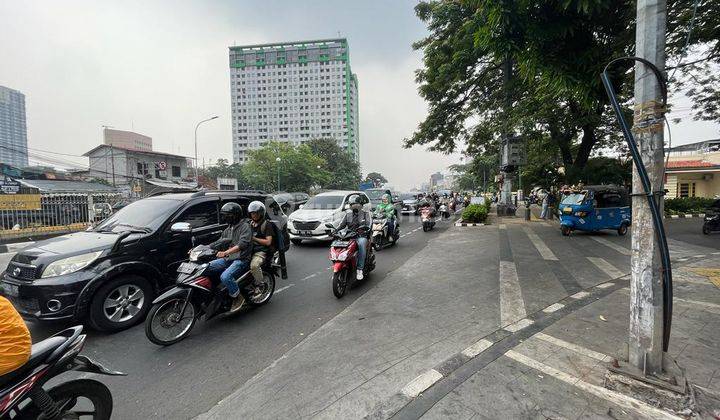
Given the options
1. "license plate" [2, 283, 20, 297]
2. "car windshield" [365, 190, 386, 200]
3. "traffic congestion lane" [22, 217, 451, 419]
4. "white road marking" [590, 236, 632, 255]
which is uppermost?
"car windshield" [365, 190, 386, 200]

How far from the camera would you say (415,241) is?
10719 millimetres

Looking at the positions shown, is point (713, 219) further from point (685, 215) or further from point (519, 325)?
point (519, 325)

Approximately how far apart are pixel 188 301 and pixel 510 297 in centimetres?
453

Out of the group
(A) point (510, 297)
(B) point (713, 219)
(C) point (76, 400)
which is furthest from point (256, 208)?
(B) point (713, 219)

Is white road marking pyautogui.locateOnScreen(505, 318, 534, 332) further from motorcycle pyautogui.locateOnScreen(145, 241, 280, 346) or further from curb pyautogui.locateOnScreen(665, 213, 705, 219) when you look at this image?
curb pyautogui.locateOnScreen(665, 213, 705, 219)

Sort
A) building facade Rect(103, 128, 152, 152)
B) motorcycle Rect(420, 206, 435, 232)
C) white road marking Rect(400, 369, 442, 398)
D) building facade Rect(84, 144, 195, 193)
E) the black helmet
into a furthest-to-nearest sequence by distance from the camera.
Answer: building facade Rect(103, 128, 152, 152) < building facade Rect(84, 144, 195, 193) < motorcycle Rect(420, 206, 435, 232) < the black helmet < white road marking Rect(400, 369, 442, 398)

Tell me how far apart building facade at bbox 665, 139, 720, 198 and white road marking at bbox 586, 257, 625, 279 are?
24161mm

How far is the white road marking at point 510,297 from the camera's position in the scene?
163 inches

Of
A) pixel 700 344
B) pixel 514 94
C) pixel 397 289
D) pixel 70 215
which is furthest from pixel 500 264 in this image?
pixel 70 215

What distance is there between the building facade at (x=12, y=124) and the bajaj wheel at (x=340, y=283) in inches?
2177

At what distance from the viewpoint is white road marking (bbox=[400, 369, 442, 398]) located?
2.61 m

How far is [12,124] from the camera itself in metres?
42.2

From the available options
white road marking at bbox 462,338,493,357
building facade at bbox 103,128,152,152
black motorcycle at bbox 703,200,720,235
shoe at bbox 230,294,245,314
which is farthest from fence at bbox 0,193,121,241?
building facade at bbox 103,128,152,152

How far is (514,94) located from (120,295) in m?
16.5
